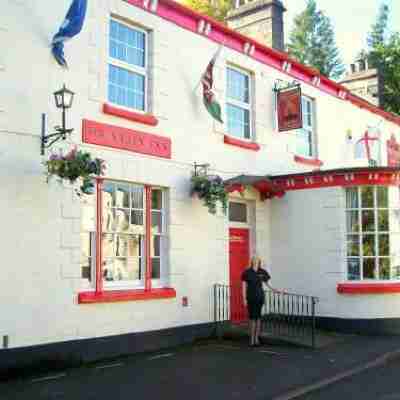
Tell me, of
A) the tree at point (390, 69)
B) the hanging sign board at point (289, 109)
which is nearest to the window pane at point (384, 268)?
the hanging sign board at point (289, 109)

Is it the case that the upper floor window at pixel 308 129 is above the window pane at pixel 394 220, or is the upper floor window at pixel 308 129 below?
above

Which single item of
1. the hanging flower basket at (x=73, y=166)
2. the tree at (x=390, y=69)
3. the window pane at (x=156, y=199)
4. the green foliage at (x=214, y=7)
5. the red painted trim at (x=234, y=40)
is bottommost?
the window pane at (x=156, y=199)

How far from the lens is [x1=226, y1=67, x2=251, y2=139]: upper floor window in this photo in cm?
1345

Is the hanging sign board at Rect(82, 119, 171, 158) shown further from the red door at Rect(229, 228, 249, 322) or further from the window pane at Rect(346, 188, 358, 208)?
the window pane at Rect(346, 188, 358, 208)

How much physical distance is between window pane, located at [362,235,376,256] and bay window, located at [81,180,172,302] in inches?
187

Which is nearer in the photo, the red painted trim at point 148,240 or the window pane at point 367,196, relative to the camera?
the red painted trim at point 148,240

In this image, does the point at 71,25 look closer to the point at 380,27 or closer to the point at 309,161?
the point at 309,161

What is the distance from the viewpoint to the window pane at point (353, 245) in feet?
43.1

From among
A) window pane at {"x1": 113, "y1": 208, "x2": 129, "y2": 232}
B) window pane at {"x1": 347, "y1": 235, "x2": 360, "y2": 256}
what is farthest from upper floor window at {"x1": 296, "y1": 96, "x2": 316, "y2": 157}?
window pane at {"x1": 113, "y1": 208, "x2": 129, "y2": 232}

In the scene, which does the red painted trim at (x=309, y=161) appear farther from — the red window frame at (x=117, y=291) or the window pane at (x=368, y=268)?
the red window frame at (x=117, y=291)

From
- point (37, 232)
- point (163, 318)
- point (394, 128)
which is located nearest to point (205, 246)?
point (163, 318)

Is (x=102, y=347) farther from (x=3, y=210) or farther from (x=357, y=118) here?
(x=357, y=118)

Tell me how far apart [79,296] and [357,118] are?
12.2 meters

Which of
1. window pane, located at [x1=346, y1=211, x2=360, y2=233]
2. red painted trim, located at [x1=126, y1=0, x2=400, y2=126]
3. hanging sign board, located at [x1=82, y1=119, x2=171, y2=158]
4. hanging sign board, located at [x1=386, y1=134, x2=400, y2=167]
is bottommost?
window pane, located at [x1=346, y1=211, x2=360, y2=233]
